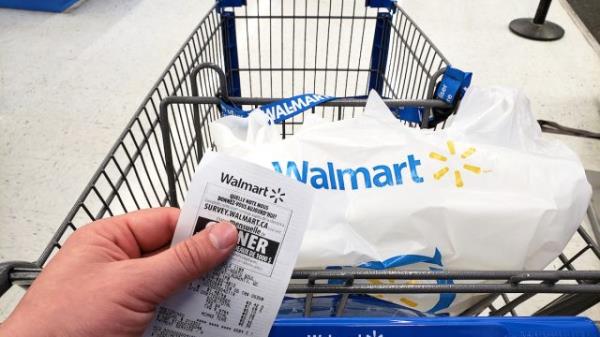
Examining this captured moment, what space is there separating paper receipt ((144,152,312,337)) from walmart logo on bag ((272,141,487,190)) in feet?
0.51

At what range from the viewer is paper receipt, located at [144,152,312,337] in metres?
0.37

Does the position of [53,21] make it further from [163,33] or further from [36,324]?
[36,324]

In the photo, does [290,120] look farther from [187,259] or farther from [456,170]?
[187,259]

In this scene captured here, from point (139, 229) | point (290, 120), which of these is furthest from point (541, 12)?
point (139, 229)

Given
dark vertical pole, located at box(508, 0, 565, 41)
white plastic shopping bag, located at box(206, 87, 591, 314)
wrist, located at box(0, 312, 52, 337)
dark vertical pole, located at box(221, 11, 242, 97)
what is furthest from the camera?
dark vertical pole, located at box(508, 0, 565, 41)

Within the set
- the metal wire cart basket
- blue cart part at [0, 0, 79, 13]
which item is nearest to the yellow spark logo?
the metal wire cart basket

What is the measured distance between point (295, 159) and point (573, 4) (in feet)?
11.0

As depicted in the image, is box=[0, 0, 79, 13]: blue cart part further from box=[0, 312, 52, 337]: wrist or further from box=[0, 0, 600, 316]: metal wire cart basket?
box=[0, 312, 52, 337]: wrist

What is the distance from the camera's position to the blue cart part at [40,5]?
2.69 meters

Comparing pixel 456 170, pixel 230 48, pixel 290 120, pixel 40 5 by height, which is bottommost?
pixel 40 5

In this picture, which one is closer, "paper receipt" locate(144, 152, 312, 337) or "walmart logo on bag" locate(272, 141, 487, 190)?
"paper receipt" locate(144, 152, 312, 337)

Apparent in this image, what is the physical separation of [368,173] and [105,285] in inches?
13.3

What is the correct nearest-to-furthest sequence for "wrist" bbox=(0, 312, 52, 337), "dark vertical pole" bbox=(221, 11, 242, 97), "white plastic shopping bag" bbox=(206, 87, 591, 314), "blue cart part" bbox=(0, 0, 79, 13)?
"wrist" bbox=(0, 312, 52, 337) < "white plastic shopping bag" bbox=(206, 87, 591, 314) < "dark vertical pole" bbox=(221, 11, 242, 97) < "blue cart part" bbox=(0, 0, 79, 13)

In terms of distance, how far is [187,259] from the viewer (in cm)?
36
